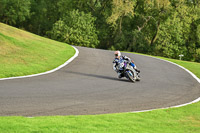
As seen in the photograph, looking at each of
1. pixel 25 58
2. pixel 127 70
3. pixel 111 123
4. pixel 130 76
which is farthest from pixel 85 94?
pixel 25 58

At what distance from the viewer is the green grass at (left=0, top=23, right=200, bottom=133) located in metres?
5.79

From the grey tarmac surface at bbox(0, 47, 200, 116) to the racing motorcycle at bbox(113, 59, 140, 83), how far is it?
561 millimetres

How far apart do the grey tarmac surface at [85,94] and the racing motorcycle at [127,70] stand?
56 centimetres

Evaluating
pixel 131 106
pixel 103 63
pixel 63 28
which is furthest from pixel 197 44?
pixel 131 106

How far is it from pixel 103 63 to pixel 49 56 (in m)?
3.76

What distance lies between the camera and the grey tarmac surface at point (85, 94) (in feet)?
27.1

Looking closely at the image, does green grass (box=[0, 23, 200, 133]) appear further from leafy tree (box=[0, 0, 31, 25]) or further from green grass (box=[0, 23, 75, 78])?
leafy tree (box=[0, 0, 31, 25])

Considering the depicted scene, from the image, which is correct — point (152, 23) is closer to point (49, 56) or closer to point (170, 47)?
point (170, 47)

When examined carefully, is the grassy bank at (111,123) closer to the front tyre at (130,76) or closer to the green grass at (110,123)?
the green grass at (110,123)

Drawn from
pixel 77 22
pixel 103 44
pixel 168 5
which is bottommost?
pixel 103 44

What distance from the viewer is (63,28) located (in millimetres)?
50438

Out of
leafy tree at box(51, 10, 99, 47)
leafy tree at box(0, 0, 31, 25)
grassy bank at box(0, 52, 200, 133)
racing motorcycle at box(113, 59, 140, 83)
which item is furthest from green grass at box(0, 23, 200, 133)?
leafy tree at box(0, 0, 31, 25)

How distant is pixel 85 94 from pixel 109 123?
4.20 metres

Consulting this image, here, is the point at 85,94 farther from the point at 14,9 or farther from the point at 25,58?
the point at 14,9
